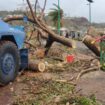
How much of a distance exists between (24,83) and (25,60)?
0.90 meters

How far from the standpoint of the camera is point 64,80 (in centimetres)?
966

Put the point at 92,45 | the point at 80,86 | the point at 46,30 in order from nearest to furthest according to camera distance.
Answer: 1. the point at 80,86
2. the point at 46,30
3. the point at 92,45

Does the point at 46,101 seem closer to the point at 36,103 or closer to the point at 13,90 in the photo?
the point at 36,103

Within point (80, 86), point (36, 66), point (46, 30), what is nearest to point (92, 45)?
point (46, 30)

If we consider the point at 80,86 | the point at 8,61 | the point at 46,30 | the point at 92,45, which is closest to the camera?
the point at 8,61

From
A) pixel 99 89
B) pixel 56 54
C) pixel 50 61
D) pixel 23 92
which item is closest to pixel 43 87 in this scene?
pixel 23 92

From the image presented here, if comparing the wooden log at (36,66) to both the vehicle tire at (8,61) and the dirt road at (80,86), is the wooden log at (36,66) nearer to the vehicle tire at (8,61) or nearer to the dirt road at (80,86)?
the dirt road at (80,86)

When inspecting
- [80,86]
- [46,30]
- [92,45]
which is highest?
[46,30]

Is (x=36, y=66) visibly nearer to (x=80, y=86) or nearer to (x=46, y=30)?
→ (x=80, y=86)

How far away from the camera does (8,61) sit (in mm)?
9102

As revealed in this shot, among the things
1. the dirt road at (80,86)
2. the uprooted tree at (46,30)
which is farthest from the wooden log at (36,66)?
the uprooted tree at (46,30)

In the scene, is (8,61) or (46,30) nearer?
(8,61)

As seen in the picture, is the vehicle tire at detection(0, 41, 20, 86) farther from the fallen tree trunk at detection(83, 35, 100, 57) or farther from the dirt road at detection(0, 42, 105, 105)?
the fallen tree trunk at detection(83, 35, 100, 57)

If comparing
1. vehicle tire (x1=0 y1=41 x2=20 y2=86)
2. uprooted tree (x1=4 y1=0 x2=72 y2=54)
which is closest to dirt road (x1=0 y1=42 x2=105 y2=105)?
vehicle tire (x1=0 y1=41 x2=20 y2=86)
